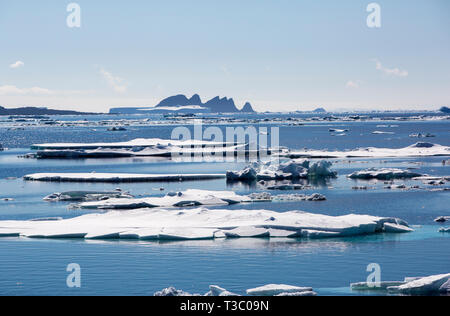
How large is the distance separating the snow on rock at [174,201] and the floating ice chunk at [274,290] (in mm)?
13928

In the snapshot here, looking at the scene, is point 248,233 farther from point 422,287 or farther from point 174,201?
point 422,287

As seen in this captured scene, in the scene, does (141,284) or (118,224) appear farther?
(118,224)

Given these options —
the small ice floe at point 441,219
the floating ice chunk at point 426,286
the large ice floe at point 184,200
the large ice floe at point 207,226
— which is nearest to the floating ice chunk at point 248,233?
the large ice floe at point 207,226

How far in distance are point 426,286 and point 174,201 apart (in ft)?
52.2

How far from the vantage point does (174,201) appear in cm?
3009

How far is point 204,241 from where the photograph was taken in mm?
22812

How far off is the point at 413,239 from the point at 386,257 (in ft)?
9.39

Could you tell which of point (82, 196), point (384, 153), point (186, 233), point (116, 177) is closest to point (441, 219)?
point (186, 233)

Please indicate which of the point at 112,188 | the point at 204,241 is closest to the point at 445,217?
the point at 204,241

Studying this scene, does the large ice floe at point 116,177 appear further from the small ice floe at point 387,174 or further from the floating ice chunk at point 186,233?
the floating ice chunk at point 186,233

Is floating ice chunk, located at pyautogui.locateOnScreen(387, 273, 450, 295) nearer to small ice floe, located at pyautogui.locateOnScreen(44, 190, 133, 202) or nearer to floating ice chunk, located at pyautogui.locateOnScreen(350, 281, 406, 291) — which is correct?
floating ice chunk, located at pyautogui.locateOnScreen(350, 281, 406, 291)

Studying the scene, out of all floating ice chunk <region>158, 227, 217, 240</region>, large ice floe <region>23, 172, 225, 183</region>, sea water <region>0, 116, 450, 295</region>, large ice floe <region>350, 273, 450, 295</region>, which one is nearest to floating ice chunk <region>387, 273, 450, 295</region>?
large ice floe <region>350, 273, 450, 295</region>

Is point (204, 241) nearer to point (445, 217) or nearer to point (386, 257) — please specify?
point (386, 257)

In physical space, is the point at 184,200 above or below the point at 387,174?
below
